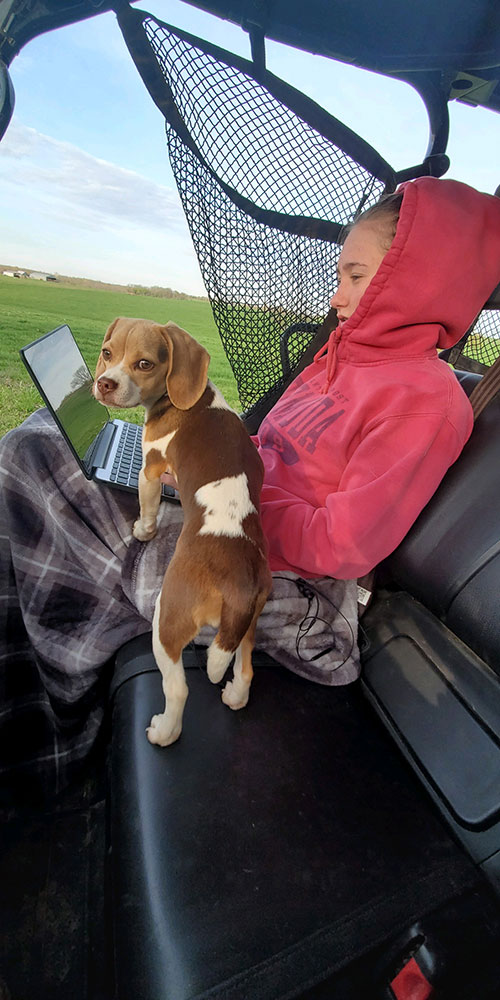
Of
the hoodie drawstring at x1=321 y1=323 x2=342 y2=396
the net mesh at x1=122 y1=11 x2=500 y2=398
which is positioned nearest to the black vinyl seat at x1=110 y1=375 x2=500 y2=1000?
the hoodie drawstring at x1=321 y1=323 x2=342 y2=396

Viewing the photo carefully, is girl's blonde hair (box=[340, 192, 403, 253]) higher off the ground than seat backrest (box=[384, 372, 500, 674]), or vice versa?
girl's blonde hair (box=[340, 192, 403, 253])

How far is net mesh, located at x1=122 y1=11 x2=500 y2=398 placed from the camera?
1.03 meters

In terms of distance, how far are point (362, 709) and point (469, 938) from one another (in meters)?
0.40

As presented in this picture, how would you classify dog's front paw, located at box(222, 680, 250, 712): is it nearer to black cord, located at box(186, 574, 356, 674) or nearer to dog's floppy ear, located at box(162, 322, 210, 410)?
black cord, located at box(186, 574, 356, 674)

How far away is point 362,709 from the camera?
3.42 feet

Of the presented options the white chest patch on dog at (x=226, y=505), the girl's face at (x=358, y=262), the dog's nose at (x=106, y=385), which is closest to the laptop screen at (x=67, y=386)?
the dog's nose at (x=106, y=385)

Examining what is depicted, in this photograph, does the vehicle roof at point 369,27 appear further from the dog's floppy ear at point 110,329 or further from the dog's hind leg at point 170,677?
the dog's hind leg at point 170,677

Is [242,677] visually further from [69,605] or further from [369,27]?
[369,27]

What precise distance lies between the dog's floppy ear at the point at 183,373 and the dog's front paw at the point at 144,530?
0.91 feet

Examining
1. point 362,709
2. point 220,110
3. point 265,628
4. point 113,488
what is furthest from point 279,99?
point 362,709

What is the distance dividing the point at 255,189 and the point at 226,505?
86 cm

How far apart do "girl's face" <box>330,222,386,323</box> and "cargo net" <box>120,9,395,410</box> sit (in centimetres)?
27

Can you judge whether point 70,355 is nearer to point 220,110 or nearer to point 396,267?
point 220,110

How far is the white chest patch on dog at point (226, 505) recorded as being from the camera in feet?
2.94
